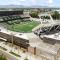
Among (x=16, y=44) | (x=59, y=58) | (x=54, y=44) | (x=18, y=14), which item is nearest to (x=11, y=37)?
(x=16, y=44)

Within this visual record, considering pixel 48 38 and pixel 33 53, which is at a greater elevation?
pixel 48 38

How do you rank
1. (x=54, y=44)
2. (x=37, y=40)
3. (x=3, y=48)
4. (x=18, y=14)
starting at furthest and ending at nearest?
(x=18, y=14) → (x=37, y=40) → (x=3, y=48) → (x=54, y=44)

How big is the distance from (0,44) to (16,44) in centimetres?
310

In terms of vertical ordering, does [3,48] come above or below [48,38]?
below

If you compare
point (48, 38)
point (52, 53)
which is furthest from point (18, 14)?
point (52, 53)

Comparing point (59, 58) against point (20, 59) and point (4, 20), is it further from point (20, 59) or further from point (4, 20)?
point (4, 20)

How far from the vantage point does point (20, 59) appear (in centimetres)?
2050

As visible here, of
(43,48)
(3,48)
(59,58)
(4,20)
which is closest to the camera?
(59,58)

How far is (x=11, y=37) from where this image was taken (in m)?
27.4

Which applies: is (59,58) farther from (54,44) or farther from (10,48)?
(10,48)

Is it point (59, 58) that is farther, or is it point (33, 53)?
point (33, 53)

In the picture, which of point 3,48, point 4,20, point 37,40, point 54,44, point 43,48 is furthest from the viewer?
point 4,20

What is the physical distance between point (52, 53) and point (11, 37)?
1041 centimetres

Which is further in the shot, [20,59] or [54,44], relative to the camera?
[54,44]
